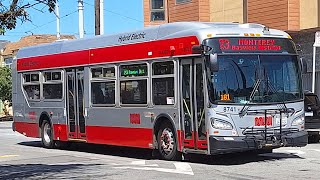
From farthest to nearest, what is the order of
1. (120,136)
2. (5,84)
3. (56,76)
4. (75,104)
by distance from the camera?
(5,84) → (56,76) → (75,104) → (120,136)

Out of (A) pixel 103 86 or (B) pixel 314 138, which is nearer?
(A) pixel 103 86

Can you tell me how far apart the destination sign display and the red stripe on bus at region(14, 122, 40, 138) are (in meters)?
9.09

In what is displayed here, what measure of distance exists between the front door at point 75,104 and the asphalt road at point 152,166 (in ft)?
2.26

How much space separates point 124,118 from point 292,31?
1167cm

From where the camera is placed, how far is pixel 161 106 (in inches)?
564

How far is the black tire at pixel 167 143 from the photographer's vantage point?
14.0 meters

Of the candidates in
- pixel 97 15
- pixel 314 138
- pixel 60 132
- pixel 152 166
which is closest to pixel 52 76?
pixel 60 132

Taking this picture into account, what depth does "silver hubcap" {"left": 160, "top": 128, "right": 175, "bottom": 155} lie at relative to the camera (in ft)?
46.3

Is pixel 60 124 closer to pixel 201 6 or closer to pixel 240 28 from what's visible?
pixel 240 28

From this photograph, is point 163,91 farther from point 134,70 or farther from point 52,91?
point 52,91

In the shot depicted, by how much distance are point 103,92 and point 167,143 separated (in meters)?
3.11

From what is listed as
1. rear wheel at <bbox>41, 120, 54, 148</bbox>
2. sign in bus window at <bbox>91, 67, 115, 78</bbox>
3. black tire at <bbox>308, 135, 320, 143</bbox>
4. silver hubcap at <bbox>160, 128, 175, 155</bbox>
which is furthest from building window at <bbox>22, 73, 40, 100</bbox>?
black tire at <bbox>308, 135, 320, 143</bbox>

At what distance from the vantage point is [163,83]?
46.8ft

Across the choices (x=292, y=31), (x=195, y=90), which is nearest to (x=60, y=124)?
(x=195, y=90)
